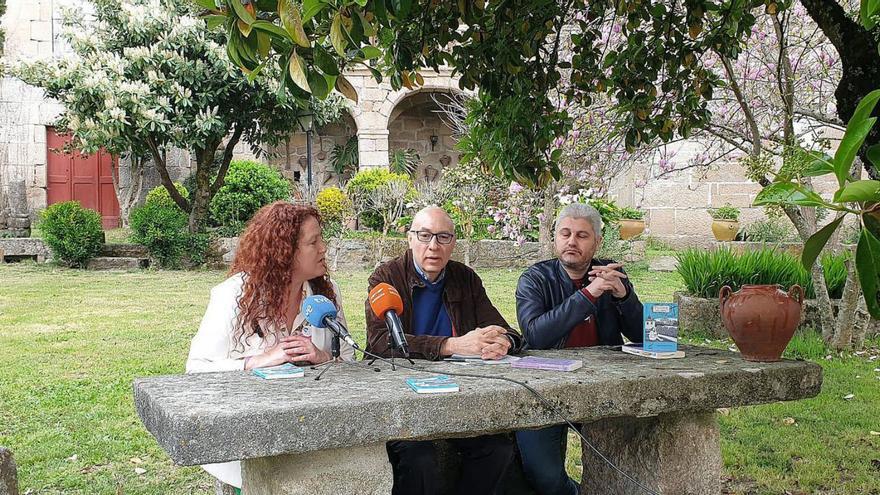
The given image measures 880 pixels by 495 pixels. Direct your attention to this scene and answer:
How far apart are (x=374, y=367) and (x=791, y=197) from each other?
1.60 meters

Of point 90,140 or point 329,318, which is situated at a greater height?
point 90,140

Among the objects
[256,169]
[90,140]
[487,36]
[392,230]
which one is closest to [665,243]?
[392,230]

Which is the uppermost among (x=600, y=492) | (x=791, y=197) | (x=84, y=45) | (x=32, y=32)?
(x=32, y=32)

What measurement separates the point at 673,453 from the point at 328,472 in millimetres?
1473

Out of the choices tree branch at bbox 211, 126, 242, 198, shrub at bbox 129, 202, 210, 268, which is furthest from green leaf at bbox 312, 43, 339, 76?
tree branch at bbox 211, 126, 242, 198

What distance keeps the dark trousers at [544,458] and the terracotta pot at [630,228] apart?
10507mm

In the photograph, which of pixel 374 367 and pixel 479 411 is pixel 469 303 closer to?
pixel 374 367

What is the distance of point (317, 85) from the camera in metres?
2.28

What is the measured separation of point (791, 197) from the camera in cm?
210

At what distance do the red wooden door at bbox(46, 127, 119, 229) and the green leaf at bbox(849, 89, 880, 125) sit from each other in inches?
643

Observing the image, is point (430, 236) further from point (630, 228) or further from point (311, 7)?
point (630, 228)

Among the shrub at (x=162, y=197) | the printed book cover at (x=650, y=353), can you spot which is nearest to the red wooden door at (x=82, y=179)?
the shrub at (x=162, y=197)

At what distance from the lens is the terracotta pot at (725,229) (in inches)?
531

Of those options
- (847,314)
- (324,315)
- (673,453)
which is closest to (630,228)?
(847,314)
